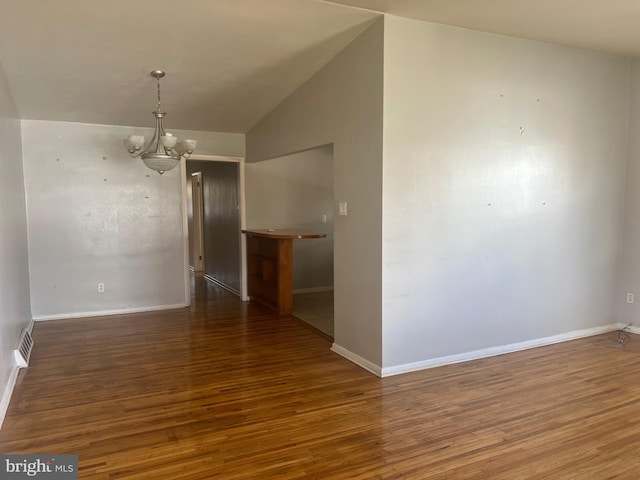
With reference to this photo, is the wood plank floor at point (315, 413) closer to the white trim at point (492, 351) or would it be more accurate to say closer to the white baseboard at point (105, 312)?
the white trim at point (492, 351)

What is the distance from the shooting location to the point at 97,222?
5.28 meters

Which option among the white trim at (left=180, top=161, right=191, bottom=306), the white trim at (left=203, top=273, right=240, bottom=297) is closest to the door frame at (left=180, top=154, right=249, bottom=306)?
the white trim at (left=180, top=161, right=191, bottom=306)

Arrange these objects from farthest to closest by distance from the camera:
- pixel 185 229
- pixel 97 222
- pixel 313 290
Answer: pixel 313 290 < pixel 185 229 < pixel 97 222

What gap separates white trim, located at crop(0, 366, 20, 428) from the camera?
2.71m

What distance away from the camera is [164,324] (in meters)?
4.90

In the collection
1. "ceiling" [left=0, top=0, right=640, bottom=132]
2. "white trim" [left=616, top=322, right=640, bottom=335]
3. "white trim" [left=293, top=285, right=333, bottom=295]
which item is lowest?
"white trim" [left=293, top=285, right=333, bottom=295]

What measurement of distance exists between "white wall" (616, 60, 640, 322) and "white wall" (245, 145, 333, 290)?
3.49m

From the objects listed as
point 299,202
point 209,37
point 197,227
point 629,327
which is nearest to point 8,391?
point 209,37

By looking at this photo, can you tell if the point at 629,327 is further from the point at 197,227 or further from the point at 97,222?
the point at 197,227

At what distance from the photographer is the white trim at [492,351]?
11.2 feet

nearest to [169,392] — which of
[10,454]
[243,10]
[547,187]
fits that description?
[10,454]

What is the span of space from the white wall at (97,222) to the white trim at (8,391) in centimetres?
191

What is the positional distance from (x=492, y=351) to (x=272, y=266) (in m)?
2.75

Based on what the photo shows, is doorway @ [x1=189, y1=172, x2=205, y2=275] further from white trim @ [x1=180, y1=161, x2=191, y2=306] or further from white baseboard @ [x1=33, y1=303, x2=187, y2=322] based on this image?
white baseboard @ [x1=33, y1=303, x2=187, y2=322]
